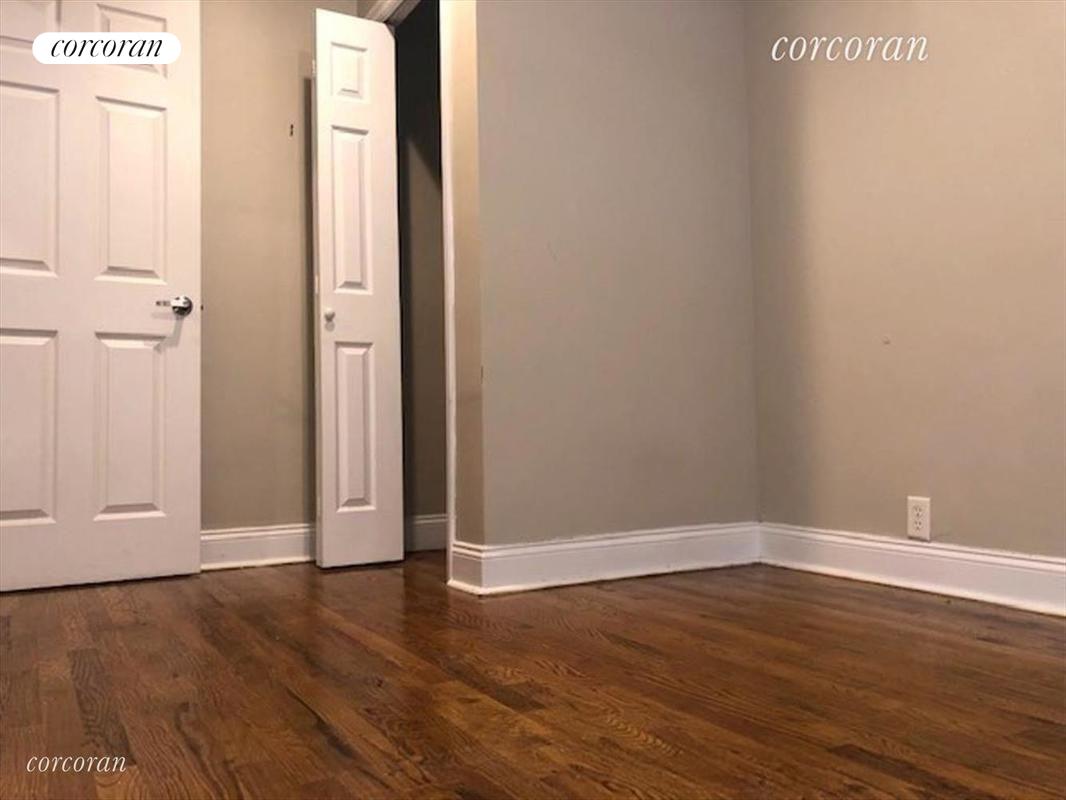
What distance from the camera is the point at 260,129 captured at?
337 cm

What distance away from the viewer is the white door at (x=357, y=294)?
3.20m

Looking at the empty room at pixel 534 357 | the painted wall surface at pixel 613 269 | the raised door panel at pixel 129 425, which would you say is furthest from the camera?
the raised door panel at pixel 129 425

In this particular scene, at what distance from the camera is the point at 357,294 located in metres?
3.27

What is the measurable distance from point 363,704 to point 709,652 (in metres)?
0.73

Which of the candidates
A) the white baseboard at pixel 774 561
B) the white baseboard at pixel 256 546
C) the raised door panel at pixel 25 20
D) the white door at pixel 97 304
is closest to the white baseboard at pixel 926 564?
the white baseboard at pixel 774 561

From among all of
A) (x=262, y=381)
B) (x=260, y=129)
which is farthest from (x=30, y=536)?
(x=260, y=129)

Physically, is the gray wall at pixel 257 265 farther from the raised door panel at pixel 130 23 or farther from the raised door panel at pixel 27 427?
the raised door panel at pixel 27 427

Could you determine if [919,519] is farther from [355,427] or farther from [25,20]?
[25,20]

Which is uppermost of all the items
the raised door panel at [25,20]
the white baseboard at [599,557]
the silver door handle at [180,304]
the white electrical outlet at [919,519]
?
the raised door panel at [25,20]

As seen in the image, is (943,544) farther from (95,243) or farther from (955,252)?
(95,243)

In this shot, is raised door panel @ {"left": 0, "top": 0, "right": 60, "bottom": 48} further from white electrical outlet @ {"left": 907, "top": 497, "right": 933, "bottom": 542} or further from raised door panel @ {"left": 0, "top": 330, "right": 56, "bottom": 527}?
white electrical outlet @ {"left": 907, "top": 497, "right": 933, "bottom": 542}

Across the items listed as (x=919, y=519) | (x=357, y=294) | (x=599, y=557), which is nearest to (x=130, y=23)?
(x=357, y=294)

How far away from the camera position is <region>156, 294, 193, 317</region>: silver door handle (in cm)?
302

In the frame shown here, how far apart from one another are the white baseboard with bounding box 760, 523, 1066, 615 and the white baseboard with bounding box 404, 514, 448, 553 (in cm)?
132
